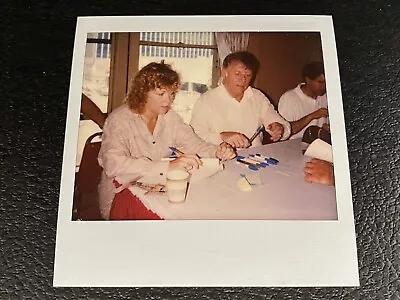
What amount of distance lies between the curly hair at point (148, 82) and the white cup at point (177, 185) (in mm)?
67

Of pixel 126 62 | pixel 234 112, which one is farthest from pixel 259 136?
pixel 126 62

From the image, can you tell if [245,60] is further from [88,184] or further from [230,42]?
[88,184]

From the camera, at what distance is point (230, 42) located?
20.3 inches

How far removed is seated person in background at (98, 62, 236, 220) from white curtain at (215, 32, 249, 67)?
5 centimetres

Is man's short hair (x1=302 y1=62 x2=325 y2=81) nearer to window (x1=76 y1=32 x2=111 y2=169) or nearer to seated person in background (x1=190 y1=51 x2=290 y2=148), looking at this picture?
seated person in background (x1=190 y1=51 x2=290 y2=148)

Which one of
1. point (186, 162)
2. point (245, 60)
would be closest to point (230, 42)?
point (245, 60)

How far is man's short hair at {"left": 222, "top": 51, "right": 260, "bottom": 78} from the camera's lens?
50 centimetres

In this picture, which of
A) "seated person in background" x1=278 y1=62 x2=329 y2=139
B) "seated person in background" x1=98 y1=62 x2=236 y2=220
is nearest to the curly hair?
"seated person in background" x1=98 y1=62 x2=236 y2=220

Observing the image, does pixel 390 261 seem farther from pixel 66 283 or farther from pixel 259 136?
pixel 66 283

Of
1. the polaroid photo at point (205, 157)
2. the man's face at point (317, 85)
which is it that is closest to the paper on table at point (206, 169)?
the polaroid photo at point (205, 157)

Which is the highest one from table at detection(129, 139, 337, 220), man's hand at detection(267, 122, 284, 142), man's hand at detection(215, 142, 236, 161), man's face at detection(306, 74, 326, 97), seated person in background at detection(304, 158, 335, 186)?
man's face at detection(306, 74, 326, 97)

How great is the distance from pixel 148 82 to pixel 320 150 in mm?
165

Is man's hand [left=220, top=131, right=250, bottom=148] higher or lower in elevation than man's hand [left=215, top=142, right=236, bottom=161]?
higher

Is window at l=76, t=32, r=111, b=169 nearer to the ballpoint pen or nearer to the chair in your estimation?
the chair
